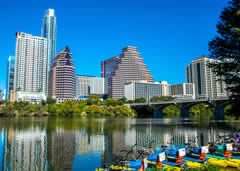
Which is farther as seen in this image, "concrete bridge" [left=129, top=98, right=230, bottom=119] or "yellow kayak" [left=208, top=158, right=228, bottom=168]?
"concrete bridge" [left=129, top=98, right=230, bottom=119]

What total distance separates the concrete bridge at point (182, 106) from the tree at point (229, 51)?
56.6 meters

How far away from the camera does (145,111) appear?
6703 inches

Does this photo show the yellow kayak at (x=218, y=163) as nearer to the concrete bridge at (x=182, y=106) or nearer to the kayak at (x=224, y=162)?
the kayak at (x=224, y=162)

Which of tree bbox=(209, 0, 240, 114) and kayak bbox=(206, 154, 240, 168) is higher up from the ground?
tree bbox=(209, 0, 240, 114)

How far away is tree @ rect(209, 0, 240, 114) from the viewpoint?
25.2 metres

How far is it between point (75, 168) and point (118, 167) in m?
6.32

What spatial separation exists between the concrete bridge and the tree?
56612 mm

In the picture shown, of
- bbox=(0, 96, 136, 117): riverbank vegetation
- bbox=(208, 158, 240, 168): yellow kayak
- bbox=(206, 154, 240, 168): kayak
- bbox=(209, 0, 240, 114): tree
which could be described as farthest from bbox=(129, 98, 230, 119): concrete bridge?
bbox=(208, 158, 240, 168): yellow kayak

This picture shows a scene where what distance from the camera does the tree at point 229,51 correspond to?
A: 25219 mm

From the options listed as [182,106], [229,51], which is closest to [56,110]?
[182,106]

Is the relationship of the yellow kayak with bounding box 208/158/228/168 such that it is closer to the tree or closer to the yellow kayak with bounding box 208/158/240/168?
the yellow kayak with bounding box 208/158/240/168

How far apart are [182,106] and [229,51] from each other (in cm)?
11728

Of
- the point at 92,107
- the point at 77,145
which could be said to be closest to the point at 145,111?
the point at 92,107

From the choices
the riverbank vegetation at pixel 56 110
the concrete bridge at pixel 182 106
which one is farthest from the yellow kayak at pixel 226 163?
the riverbank vegetation at pixel 56 110
